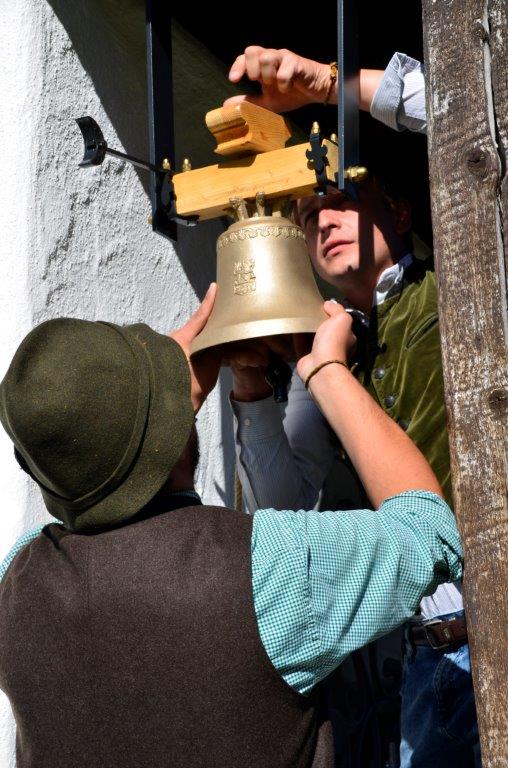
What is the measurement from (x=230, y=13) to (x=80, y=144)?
0.59m

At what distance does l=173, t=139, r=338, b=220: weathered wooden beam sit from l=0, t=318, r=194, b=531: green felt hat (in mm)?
479

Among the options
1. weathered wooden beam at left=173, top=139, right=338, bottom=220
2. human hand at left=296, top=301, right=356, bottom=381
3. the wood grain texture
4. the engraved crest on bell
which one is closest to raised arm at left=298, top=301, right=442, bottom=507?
human hand at left=296, top=301, right=356, bottom=381

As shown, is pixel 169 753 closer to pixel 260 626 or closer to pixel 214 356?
pixel 260 626

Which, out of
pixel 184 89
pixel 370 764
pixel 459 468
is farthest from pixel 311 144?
pixel 370 764

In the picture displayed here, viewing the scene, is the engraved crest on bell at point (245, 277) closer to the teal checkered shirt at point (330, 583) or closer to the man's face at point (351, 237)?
the man's face at point (351, 237)

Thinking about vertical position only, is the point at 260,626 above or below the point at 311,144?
below

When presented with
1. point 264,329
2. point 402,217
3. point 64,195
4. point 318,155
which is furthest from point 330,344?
point 64,195

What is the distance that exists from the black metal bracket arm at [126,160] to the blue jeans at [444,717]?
0.96 m

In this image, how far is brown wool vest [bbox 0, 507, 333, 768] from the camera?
1.55 meters

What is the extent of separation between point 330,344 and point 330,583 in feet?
1.53

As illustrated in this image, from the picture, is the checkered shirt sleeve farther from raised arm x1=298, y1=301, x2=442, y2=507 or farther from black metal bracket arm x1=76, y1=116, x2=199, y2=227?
black metal bracket arm x1=76, y1=116, x2=199, y2=227

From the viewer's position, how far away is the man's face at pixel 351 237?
2373mm

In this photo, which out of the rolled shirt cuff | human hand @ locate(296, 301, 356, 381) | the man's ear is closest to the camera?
human hand @ locate(296, 301, 356, 381)

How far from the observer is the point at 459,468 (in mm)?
1637
